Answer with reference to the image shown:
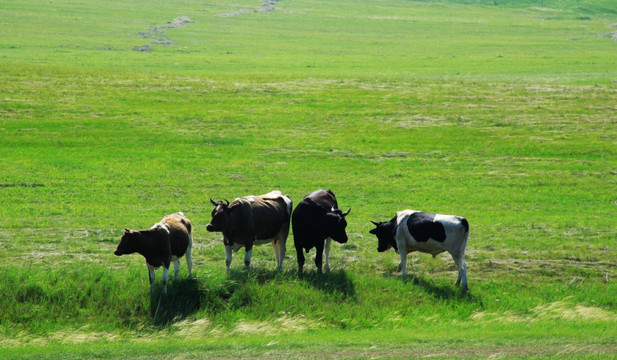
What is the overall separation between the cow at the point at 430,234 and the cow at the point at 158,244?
5.88 metres

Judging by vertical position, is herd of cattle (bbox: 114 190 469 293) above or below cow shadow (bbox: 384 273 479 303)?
above

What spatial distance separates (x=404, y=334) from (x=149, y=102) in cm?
4499

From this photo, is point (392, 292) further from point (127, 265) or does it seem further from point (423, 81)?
point (423, 81)

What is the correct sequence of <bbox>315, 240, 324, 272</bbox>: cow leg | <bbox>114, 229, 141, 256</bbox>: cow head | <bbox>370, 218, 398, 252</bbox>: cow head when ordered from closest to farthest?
<bbox>114, 229, 141, 256</bbox>: cow head < <bbox>315, 240, 324, 272</bbox>: cow leg < <bbox>370, 218, 398, 252</bbox>: cow head

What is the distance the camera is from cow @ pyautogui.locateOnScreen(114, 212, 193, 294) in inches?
679

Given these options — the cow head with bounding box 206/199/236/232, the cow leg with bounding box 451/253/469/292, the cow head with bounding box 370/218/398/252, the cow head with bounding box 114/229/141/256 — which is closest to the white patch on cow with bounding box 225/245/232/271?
the cow head with bounding box 206/199/236/232

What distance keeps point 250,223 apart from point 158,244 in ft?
9.28

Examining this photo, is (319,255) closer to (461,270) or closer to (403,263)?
(403,263)

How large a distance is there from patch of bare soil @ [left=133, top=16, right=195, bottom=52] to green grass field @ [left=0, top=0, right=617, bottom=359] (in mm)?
10626

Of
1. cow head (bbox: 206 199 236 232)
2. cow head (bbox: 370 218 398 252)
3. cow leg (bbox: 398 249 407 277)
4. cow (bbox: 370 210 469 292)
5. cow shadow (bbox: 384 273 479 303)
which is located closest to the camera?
cow shadow (bbox: 384 273 479 303)

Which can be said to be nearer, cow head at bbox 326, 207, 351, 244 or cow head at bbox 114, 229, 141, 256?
cow head at bbox 114, 229, 141, 256

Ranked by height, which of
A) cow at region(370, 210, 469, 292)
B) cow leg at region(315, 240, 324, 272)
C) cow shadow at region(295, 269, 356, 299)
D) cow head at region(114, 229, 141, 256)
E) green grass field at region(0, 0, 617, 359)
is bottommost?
green grass field at region(0, 0, 617, 359)

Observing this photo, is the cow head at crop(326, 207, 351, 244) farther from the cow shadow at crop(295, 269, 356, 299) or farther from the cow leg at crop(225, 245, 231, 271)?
the cow leg at crop(225, 245, 231, 271)

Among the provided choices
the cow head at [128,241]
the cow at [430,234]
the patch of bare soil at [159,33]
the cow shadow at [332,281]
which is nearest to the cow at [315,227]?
the cow shadow at [332,281]
